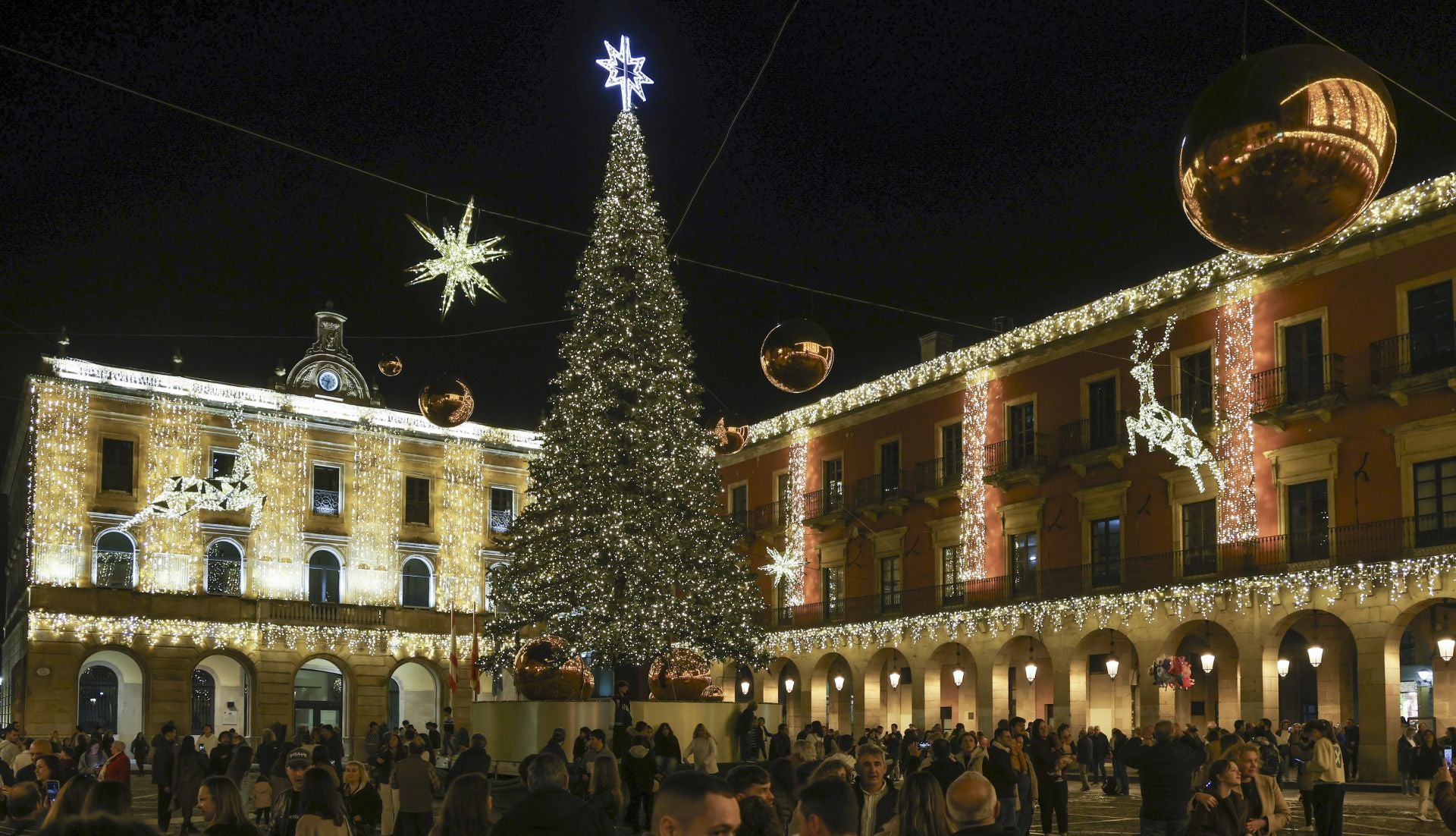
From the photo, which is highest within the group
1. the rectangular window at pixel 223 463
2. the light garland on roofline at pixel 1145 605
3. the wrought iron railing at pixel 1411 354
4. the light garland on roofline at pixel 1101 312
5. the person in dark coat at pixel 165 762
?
the light garland on roofline at pixel 1101 312

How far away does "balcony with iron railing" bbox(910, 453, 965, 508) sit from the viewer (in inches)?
1358

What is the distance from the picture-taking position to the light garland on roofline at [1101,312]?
24.2m

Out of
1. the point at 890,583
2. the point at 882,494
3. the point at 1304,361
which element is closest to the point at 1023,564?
the point at 890,583

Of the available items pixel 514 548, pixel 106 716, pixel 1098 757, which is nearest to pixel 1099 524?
pixel 1098 757

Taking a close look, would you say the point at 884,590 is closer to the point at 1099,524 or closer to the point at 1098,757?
the point at 1099,524

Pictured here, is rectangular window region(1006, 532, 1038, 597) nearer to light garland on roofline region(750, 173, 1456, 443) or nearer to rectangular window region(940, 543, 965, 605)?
rectangular window region(940, 543, 965, 605)

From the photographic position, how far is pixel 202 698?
40.3 meters

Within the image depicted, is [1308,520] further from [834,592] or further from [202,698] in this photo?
[202,698]

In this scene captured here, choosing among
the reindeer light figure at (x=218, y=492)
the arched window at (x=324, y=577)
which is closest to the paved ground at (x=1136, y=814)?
the reindeer light figure at (x=218, y=492)

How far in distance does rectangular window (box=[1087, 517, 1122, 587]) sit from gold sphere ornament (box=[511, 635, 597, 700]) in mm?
12627

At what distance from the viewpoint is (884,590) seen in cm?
3703

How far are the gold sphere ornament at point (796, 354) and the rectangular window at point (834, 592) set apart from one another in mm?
22804

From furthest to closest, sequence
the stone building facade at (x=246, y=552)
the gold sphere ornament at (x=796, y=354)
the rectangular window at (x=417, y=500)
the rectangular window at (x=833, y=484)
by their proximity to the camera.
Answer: the rectangular window at (x=417, y=500), the rectangular window at (x=833, y=484), the stone building facade at (x=246, y=552), the gold sphere ornament at (x=796, y=354)

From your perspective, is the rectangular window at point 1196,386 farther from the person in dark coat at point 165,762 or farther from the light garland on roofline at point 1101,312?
the person in dark coat at point 165,762
